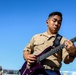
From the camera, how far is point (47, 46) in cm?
520

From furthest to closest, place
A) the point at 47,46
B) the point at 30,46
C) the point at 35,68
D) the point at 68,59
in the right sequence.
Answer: the point at 30,46, the point at 47,46, the point at 35,68, the point at 68,59

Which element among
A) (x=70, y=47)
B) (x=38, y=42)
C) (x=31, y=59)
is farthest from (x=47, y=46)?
(x=70, y=47)

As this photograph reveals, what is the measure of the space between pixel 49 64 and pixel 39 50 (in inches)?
15.2

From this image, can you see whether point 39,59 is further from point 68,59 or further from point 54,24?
point 54,24

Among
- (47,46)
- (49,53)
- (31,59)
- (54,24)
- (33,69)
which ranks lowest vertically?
(33,69)

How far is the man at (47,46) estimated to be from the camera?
4900 millimetres

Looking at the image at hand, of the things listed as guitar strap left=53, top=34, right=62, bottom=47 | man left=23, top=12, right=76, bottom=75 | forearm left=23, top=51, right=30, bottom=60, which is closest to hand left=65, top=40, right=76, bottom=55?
man left=23, top=12, right=76, bottom=75

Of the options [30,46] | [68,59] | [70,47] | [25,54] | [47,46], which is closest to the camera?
[70,47]

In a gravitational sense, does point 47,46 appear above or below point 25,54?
Result: above

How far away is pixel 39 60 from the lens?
5.05 m

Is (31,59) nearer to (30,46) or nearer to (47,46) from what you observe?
(47,46)

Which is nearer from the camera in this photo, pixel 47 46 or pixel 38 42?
pixel 47 46

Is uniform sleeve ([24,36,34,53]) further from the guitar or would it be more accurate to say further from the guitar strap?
the guitar strap

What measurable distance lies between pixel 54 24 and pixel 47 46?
389 millimetres
